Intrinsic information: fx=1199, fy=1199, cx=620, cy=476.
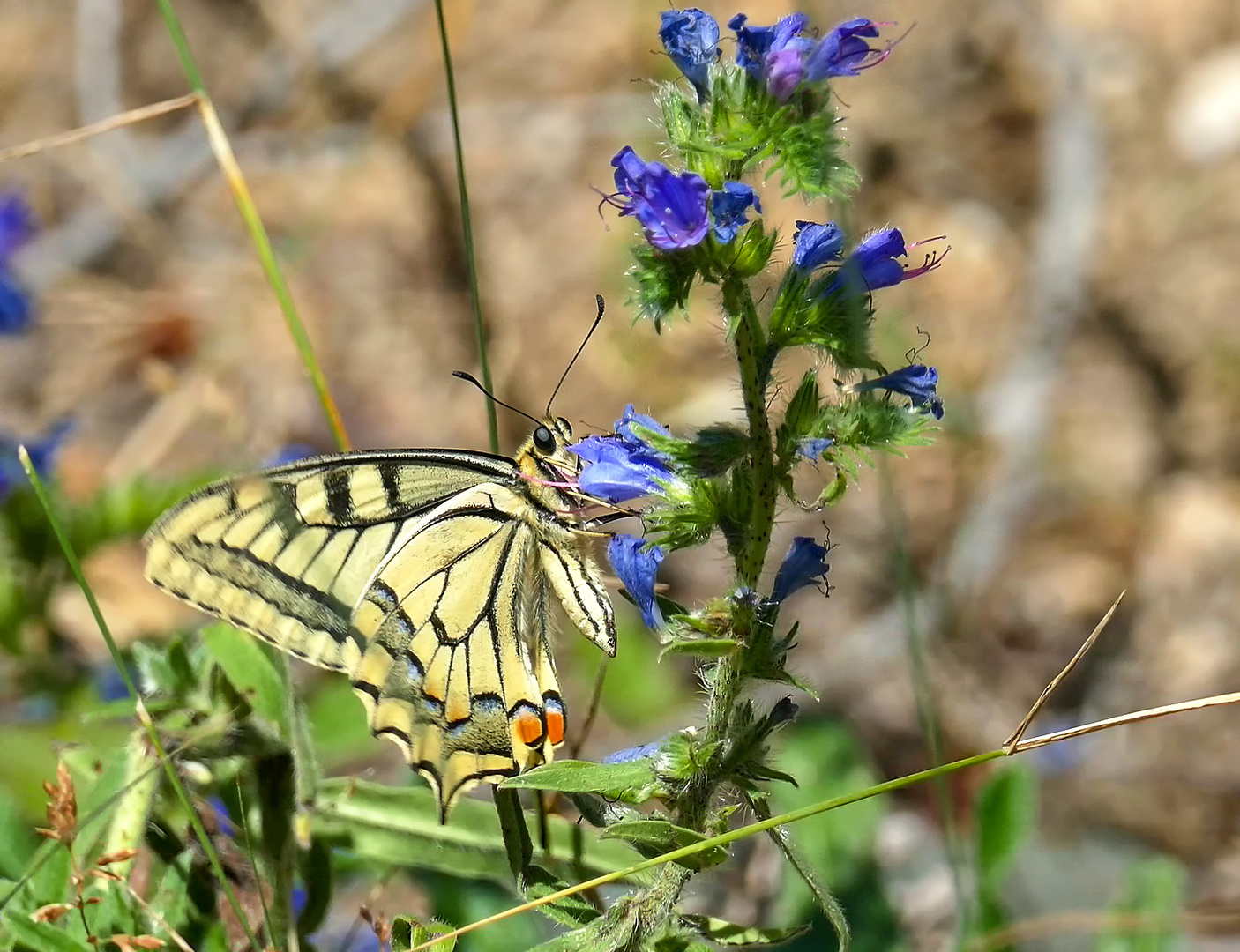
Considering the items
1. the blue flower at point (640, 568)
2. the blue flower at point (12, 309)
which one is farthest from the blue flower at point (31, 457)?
the blue flower at point (640, 568)

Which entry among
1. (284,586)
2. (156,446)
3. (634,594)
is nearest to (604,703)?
(156,446)

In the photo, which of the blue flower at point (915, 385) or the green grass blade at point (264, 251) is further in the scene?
the green grass blade at point (264, 251)

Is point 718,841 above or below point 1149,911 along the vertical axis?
below

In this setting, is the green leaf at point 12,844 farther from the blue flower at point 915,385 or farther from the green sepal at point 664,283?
the blue flower at point 915,385

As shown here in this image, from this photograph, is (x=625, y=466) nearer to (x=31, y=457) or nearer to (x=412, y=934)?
(x=412, y=934)

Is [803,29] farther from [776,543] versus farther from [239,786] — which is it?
[776,543]

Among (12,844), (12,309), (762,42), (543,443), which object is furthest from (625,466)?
(12,309)
